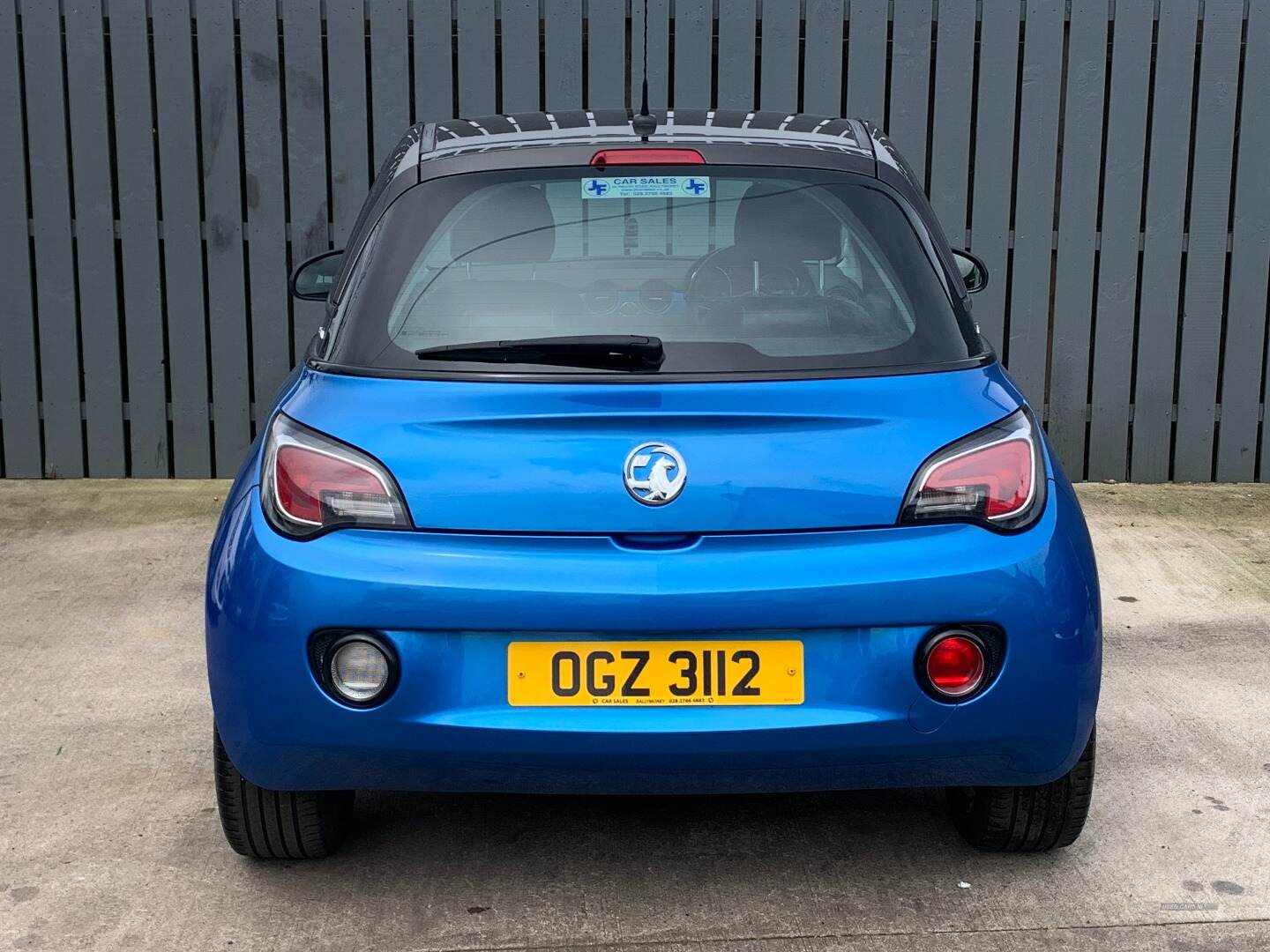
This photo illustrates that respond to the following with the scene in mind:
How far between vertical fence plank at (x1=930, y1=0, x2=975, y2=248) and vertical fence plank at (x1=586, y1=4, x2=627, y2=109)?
3.32 ft

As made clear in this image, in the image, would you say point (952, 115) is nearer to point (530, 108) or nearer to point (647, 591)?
point (530, 108)

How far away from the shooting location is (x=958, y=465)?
8.73ft

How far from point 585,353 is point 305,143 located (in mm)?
4428

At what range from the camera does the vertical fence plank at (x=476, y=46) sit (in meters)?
6.75

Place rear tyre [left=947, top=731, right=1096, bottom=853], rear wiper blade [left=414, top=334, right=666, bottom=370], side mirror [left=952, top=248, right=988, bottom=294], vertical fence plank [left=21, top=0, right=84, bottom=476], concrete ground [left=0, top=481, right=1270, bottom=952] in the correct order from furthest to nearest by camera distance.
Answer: vertical fence plank [left=21, top=0, right=84, bottom=476] < side mirror [left=952, top=248, right=988, bottom=294] < rear tyre [left=947, top=731, right=1096, bottom=853] < concrete ground [left=0, top=481, right=1270, bottom=952] < rear wiper blade [left=414, top=334, right=666, bottom=370]

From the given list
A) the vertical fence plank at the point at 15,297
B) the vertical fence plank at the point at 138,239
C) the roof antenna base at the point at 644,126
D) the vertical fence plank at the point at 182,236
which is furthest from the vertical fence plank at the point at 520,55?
the roof antenna base at the point at 644,126

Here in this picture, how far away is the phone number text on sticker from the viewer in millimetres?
3037

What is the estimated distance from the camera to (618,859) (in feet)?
10.5

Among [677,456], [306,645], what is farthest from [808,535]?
[306,645]

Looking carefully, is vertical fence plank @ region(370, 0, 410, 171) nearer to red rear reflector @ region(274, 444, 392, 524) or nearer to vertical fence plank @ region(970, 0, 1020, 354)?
vertical fence plank @ region(970, 0, 1020, 354)

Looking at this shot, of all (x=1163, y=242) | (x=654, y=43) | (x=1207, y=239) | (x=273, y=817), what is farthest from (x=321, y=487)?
(x=1207, y=239)

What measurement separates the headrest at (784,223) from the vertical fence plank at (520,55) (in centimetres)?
392

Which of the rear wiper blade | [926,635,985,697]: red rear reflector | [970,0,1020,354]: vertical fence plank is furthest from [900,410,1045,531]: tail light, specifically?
[970,0,1020,354]: vertical fence plank

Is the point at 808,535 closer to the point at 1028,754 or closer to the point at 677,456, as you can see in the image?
the point at 677,456
